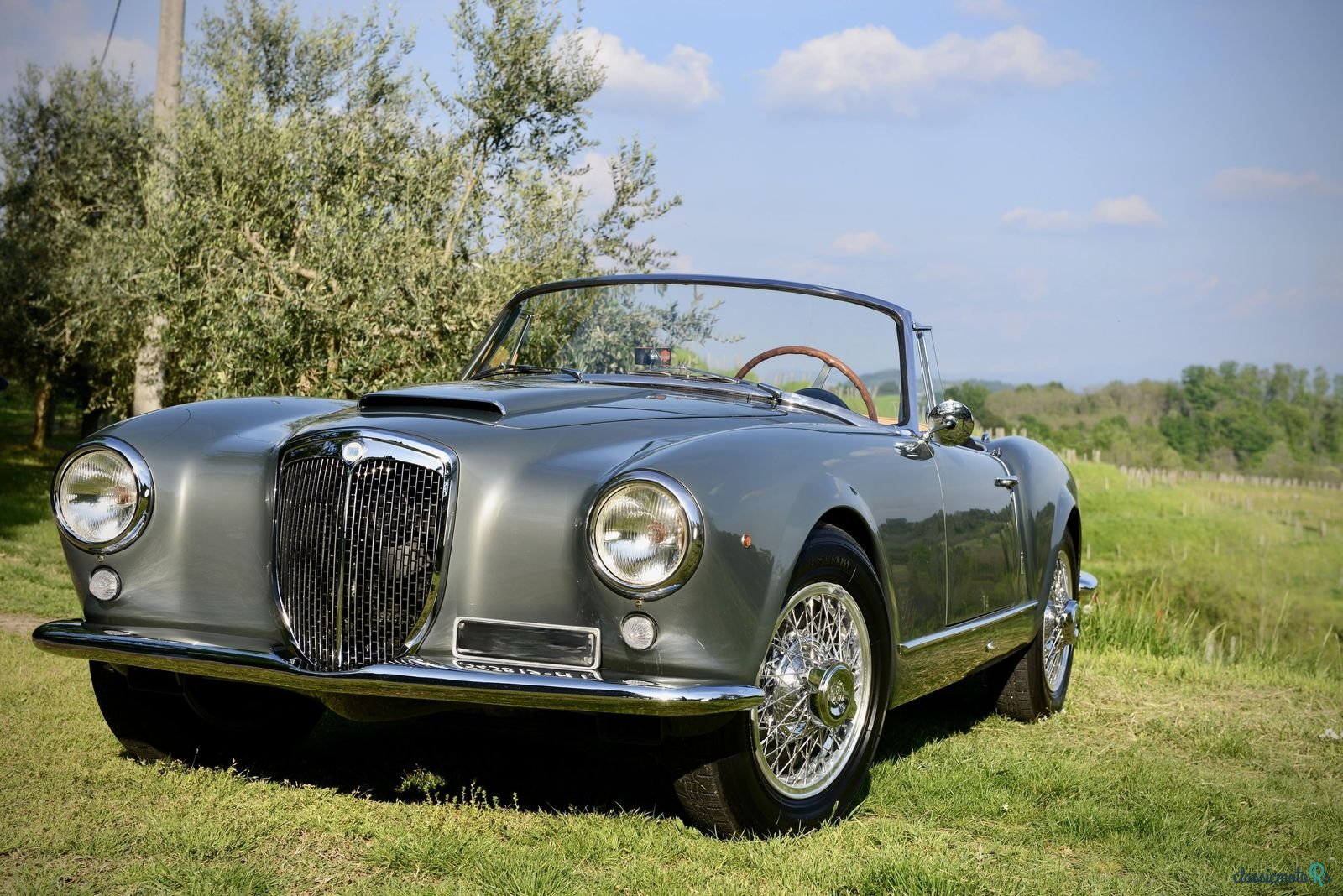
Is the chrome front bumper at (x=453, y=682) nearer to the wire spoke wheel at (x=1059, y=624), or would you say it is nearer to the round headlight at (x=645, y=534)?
the round headlight at (x=645, y=534)

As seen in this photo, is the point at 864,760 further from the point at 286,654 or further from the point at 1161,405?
the point at 1161,405

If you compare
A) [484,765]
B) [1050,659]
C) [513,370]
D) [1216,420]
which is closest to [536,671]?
[484,765]

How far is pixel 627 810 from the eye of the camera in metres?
3.95

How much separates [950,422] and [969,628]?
0.78 metres

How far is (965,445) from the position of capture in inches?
221

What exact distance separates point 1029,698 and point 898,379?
1.68 m

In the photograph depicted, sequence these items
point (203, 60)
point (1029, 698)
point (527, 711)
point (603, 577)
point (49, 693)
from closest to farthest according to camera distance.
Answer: point (603, 577) < point (527, 711) < point (49, 693) < point (1029, 698) < point (203, 60)

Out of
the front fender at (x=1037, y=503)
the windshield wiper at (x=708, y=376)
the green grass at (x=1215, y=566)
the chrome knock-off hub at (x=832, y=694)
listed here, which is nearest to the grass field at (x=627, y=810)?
the chrome knock-off hub at (x=832, y=694)

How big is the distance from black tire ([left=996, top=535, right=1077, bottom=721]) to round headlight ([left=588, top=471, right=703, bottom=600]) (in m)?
3.12

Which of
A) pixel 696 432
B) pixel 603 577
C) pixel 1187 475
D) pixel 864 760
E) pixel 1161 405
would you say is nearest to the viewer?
pixel 603 577

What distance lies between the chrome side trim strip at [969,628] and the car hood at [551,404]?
2.95ft

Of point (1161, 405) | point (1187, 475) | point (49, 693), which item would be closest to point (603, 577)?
point (49, 693)

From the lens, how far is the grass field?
332 cm

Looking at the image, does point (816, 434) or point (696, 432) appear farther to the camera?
point (816, 434)
